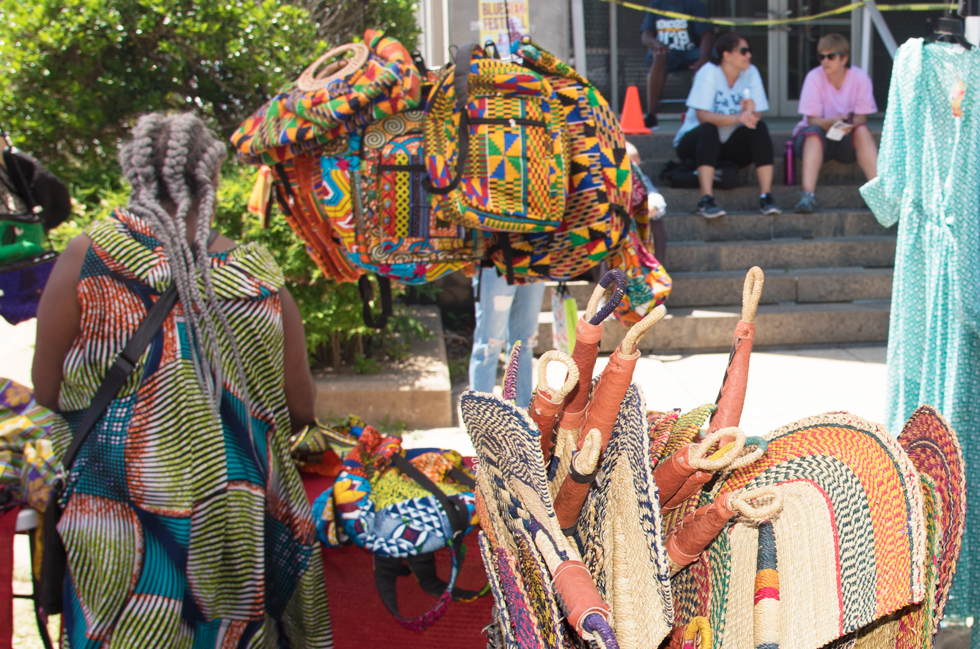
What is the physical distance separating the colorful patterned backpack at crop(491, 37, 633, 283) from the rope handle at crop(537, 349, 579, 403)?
1.47 meters

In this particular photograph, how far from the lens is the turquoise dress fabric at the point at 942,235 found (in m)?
2.37

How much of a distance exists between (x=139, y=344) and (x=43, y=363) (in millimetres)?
285

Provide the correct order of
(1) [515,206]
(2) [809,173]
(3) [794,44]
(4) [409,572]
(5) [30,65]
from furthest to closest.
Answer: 1. (3) [794,44]
2. (2) [809,173]
3. (5) [30,65]
4. (1) [515,206]
5. (4) [409,572]

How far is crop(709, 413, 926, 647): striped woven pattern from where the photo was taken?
2.90 ft

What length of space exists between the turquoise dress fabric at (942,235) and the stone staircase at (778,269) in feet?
10.1

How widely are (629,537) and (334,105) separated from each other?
5.62 ft

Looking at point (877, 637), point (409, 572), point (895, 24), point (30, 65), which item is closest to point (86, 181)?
point (30, 65)

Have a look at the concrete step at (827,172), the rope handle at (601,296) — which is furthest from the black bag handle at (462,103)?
the concrete step at (827,172)

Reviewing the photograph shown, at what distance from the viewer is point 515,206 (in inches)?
89.7

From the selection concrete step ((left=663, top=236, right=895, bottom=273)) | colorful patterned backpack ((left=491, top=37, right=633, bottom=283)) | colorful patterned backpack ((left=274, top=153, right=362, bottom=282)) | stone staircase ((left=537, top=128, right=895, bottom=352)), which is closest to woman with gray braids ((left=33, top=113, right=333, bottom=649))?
colorful patterned backpack ((left=274, top=153, right=362, bottom=282))

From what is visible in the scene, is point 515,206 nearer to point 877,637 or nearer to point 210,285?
point 210,285

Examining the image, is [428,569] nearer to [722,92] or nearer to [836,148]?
[722,92]

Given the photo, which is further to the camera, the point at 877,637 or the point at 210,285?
the point at 210,285

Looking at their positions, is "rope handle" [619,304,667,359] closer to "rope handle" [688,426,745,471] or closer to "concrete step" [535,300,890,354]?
"rope handle" [688,426,745,471]
